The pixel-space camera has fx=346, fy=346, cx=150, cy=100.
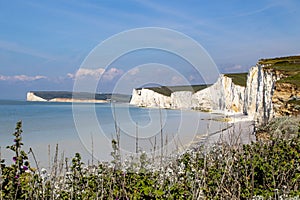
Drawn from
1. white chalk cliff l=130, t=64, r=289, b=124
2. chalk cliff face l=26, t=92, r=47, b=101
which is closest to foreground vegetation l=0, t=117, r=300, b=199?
white chalk cliff l=130, t=64, r=289, b=124

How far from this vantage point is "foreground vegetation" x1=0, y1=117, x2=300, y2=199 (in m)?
3.63

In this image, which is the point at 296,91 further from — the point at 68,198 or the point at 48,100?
the point at 48,100

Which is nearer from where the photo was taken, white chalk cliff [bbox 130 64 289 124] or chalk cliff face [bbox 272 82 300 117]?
chalk cliff face [bbox 272 82 300 117]

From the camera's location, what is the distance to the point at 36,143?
22266 mm

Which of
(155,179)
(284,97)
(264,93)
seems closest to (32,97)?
(264,93)

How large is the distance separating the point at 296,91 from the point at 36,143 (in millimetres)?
16365

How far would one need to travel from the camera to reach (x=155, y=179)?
4.43 m

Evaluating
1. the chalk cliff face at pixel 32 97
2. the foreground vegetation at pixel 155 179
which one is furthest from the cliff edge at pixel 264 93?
the chalk cliff face at pixel 32 97

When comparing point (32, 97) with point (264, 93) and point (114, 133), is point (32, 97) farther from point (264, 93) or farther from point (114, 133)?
point (114, 133)

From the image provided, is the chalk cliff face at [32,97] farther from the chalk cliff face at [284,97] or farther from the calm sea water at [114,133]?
the chalk cliff face at [284,97]

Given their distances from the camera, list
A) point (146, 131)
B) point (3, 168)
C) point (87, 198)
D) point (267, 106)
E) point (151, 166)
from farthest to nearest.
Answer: point (267, 106), point (146, 131), point (151, 166), point (87, 198), point (3, 168)

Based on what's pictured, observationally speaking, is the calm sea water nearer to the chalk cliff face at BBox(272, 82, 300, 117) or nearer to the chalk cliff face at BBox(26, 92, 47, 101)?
the chalk cliff face at BBox(272, 82, 300, 117)

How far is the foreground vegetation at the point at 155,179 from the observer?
11.9 feet

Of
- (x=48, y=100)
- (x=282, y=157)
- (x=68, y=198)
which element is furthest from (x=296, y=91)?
(x=48, y=100)
